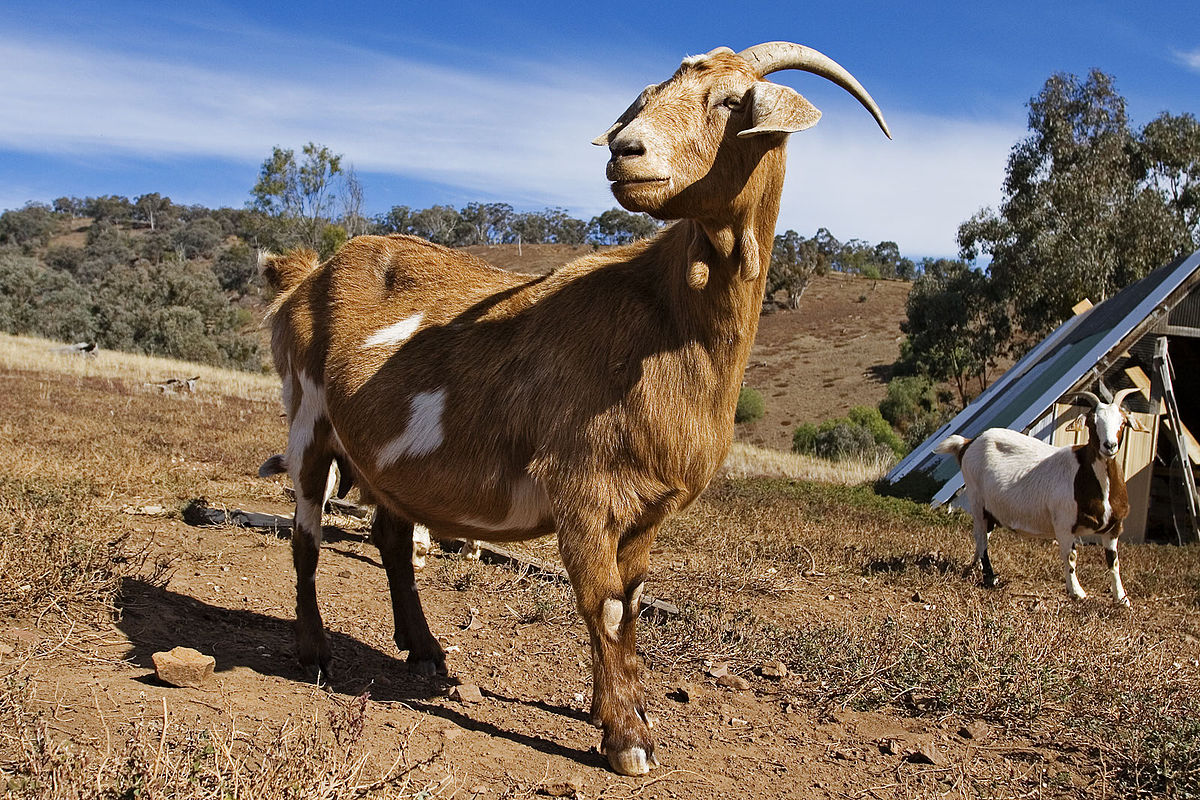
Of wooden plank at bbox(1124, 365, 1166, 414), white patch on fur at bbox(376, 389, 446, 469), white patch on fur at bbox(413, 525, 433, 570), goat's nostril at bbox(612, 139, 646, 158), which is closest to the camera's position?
goat's nostril at bbox(612, 139, 646, 158)

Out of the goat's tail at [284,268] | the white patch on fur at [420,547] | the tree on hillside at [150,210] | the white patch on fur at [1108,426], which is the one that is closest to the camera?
the goat's tail at [284,268]

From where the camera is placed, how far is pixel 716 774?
3.86m

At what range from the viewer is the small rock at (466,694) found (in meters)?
4.50

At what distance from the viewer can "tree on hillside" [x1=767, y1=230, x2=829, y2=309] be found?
7238 centimetres

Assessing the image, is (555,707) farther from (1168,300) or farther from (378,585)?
(1168,300)

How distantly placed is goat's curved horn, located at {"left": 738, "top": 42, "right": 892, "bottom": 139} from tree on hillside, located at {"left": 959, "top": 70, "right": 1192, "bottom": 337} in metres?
29.6

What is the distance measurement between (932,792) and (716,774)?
2.92 ft

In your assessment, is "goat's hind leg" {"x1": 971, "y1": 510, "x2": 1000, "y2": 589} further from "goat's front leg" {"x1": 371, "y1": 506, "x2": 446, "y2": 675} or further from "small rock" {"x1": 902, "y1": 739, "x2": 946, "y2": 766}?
"goat's front leg" {"x1": 371, "y1": 506, "x2": 446, "y2": 675}

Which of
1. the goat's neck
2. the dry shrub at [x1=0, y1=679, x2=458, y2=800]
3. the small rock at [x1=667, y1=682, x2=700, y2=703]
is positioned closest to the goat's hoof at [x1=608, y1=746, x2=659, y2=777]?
the dry shrub at [x1=0, y1=679, x2=458, y2=800]

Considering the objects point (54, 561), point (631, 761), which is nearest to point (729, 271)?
point (631, 761)

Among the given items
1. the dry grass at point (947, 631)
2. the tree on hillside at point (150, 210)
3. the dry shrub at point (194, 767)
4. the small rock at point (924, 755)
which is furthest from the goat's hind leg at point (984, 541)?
the tree on hillside at point (150, 210)

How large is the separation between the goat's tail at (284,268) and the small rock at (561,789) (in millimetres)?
3707

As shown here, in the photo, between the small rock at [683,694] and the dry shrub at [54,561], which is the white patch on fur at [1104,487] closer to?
the small rock at [683,694]

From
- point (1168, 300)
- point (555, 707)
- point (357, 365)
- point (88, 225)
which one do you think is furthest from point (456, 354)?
point (88, 225)
